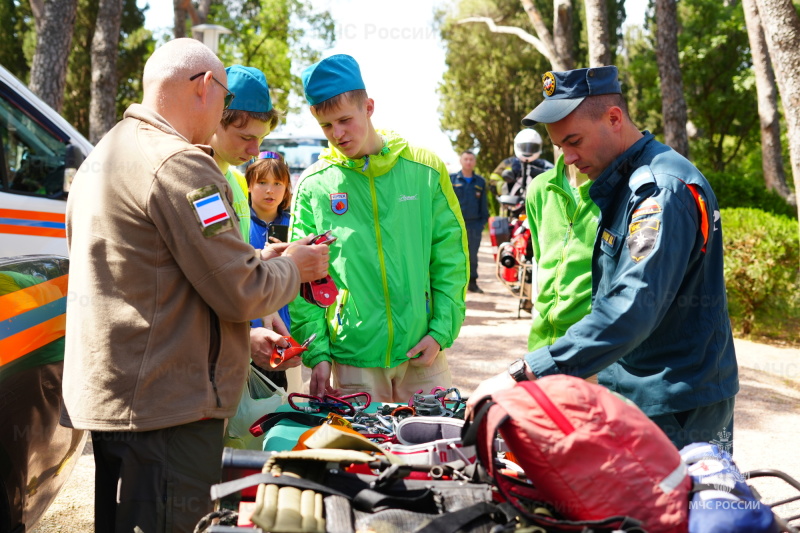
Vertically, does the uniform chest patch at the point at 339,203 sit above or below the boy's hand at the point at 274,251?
above

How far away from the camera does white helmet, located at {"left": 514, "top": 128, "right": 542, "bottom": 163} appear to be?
34.3ft

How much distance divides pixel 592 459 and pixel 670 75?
13.4 meters

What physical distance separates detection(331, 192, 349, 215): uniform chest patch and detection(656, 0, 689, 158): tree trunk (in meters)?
11.1

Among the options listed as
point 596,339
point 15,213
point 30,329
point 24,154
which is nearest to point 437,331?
point 596,339

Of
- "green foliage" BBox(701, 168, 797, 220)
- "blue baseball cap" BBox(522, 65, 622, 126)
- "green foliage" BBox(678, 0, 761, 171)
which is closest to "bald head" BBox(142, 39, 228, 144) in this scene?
"blue baseball cap" BBox(522, 65, 622, 126)

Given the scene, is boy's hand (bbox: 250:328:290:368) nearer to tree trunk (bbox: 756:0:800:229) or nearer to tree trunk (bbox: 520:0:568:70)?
tree trunk (bbox: 756:0:800:229)

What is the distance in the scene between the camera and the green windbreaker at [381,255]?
3330mm

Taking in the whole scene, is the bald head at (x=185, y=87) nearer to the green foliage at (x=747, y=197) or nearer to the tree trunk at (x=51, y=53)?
the tree trunk at (x=51, y=53)

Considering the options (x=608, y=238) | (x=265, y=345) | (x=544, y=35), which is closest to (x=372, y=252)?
(x=265, y=345)

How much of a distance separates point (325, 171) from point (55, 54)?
8.91 meters

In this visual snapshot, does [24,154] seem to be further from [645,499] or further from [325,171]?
[645,499]

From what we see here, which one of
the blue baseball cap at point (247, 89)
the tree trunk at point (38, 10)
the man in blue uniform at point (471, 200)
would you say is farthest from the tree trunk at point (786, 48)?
the tree trunk at point (38, 10)

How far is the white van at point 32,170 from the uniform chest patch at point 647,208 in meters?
4.41

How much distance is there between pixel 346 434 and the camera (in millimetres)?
2045
